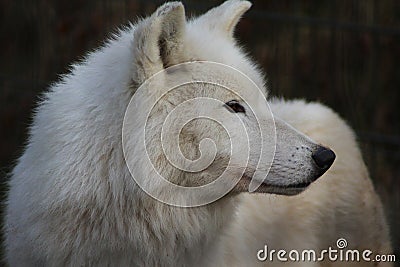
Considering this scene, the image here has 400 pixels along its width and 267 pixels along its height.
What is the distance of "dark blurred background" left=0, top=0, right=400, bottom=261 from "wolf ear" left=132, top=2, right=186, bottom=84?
4067 millimetres

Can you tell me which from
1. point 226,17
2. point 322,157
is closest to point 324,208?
point 322,157

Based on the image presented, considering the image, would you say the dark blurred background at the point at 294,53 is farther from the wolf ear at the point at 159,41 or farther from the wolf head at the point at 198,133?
the wolf ear at the point at 159,41

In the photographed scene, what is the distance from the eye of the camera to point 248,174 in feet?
11.3

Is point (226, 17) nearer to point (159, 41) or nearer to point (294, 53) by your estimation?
point (159, 41)

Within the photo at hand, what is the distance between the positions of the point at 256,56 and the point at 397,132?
1840 mm

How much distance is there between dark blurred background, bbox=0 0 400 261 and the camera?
302 inches

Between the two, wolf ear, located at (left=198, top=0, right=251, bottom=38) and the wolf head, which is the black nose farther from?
wolf ear, located at (left=198, top=0, right=251, bottom=38)

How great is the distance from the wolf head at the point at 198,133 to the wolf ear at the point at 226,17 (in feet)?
1.15

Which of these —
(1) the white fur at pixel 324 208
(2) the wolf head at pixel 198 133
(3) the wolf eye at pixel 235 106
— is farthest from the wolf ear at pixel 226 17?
(1) the white fur at pixel 324 208

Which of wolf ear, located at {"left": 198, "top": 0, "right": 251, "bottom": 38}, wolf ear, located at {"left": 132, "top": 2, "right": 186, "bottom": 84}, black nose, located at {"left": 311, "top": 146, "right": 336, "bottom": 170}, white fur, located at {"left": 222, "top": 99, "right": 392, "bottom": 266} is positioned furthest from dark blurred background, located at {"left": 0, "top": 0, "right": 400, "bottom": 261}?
wolf ear, located at {"left": 132, "top": 2, "right": 186, "bottom": 84}

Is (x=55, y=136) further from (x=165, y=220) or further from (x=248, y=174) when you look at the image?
(x=248, y=174)

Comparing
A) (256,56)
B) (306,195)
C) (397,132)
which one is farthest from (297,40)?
(306,195)

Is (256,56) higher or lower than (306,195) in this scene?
lower

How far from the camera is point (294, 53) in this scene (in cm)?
838
